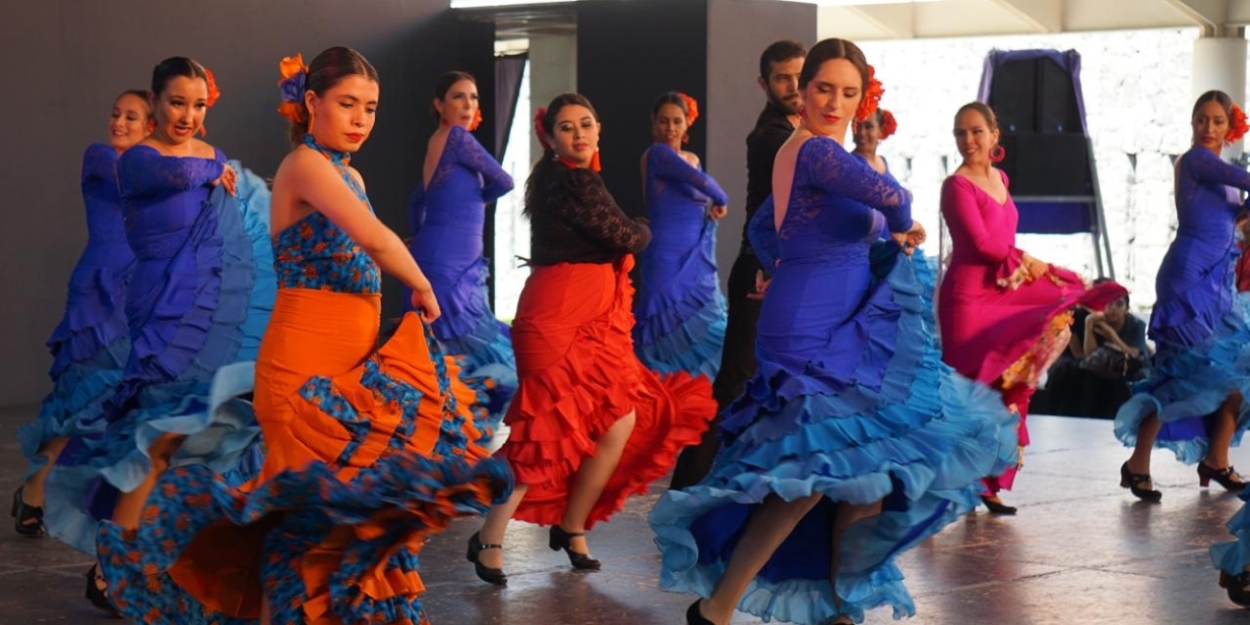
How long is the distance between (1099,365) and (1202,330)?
343 centimetres

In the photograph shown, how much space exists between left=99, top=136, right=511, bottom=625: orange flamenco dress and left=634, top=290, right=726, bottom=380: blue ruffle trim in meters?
3.87

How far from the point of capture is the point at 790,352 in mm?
4203

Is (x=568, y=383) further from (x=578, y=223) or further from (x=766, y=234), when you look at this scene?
(x=766, y=234)

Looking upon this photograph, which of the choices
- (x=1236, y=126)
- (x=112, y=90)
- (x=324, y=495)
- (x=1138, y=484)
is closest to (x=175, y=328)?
(x=324, y=495)

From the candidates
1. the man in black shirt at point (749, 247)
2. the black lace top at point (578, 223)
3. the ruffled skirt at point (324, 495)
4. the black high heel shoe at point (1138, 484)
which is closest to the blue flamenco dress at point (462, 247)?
the man in black shirt at point (749, 247)

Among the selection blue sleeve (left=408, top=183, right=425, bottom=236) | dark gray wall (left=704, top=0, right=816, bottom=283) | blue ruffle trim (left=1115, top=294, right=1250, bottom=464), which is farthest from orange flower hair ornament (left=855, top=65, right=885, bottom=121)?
dark gray wall (left=704, top=0, right=816, bottom=283)

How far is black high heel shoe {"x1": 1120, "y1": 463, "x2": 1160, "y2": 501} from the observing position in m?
7.09

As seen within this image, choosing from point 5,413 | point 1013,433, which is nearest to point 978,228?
point 1013,433

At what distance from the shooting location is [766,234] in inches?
177

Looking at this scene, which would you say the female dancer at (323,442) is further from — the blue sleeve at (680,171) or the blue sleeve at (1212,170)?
the blue sleeve at (1212,170)

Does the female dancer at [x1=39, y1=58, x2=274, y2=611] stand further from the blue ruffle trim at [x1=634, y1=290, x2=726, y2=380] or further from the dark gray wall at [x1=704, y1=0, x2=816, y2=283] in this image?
the dark gray wall at [x1=704, y1=0, x2=816, y2=283]

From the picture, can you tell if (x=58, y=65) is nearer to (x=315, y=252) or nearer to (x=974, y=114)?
(x=974, y=114)

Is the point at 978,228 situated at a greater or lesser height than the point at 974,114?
lesser

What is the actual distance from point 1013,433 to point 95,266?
368cm
